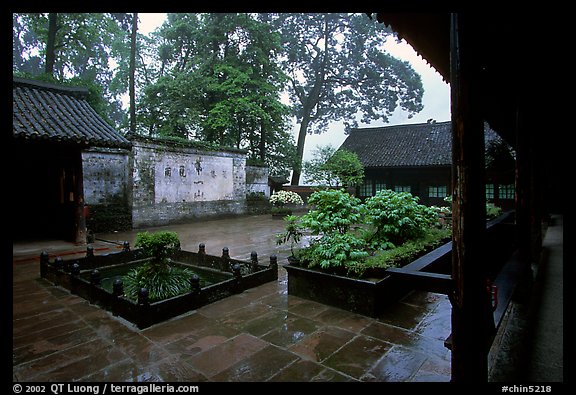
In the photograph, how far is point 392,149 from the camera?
22.0 metres

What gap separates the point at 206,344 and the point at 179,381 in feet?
2.24

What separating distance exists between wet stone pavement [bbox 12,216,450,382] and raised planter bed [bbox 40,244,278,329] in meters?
0.14

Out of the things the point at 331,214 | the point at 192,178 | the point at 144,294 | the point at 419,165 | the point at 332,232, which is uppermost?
the point at 419,165

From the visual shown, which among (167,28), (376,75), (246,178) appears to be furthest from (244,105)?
(376,75)

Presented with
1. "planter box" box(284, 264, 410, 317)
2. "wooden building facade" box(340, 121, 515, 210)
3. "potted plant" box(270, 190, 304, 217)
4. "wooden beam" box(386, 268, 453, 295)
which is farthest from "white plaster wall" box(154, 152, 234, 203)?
"wooden beam" box(386, 268, 453, 295)

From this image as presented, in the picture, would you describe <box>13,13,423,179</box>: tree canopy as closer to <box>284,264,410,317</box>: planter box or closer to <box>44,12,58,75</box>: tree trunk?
<box>44,12,58,75</box>: tree trunk

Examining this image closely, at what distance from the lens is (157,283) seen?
484 centimetres

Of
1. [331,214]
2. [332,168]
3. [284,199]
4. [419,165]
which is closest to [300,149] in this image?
[332,168]

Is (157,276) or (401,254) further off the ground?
(401,254)

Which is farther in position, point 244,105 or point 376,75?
point 376,75

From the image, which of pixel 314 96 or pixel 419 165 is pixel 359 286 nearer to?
pixel 419 165

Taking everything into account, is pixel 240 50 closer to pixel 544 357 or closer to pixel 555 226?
pixel 555 226

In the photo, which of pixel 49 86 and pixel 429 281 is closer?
pixel 429 281

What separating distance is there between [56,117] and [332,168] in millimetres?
12898
